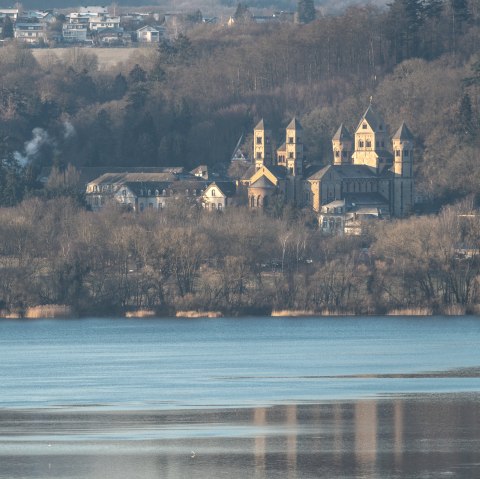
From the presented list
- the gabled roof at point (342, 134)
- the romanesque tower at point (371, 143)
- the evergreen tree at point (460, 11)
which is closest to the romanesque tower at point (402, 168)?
the romanesque tower at point (371, 143)

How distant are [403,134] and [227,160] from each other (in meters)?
26.5

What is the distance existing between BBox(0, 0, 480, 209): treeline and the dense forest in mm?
187

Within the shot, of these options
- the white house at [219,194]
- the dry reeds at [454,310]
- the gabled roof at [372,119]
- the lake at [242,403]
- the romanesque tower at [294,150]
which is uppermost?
the gabled roof at [372,119]

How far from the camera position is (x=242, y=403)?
54062mm

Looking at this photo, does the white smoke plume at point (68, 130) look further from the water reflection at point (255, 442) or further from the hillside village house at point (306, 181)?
the water reflection at point (255, 442)

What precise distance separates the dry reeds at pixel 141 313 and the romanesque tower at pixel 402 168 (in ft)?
228

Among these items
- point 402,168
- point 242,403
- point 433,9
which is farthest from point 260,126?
point 242,403

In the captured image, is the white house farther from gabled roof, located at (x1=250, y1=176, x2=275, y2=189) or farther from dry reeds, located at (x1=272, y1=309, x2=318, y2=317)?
dry reeds, located at (x1=272, y1=309, x2=318, y2=317)

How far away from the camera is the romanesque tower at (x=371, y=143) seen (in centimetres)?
17112

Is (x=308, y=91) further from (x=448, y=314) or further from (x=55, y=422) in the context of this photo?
(x=55, y=422)

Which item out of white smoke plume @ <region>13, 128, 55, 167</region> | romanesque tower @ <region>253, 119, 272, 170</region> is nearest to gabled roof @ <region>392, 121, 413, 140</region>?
romanesque tower @ <region>253, 119, 272, 170</region>

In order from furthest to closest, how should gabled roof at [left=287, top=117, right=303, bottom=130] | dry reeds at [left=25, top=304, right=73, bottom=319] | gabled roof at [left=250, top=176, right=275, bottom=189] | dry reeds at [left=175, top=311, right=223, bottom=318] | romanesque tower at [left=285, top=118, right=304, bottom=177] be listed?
romanesque tower at [left=285, top=118, right=304, bottom=177]
gabled roof at [left=287, top=117, right=303, bottom=130]
gabled roof at [left=250, top=176, right=275, bottom=189]
dry reeds at [left=175, top=311, right=223, bottom=318]
dry reeds at [left=25, top=304, right=73, bottom=319]

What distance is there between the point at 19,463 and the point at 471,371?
2294 cm

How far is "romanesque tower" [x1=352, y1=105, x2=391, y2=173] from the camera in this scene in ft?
561
